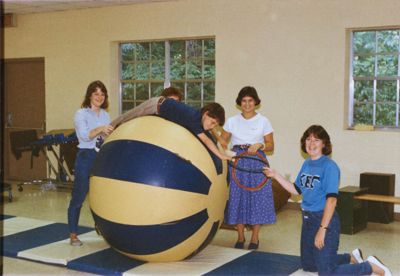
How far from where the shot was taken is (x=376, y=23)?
21.2ft

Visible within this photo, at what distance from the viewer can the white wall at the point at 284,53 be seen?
261 inches

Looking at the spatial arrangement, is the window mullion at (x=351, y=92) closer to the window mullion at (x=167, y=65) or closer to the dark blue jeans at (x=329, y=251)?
the window mullion at (x=167, y=65)

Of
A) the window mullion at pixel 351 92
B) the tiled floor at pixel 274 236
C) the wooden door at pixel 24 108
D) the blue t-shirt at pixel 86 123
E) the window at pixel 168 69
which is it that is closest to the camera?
the tiled floor at pixel 274 236

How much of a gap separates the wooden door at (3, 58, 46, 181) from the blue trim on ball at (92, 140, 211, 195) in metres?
5.41

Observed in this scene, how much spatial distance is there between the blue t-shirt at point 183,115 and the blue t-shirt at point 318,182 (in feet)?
2.84

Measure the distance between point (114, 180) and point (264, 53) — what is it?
363 centimetres

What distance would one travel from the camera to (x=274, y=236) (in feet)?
18.7

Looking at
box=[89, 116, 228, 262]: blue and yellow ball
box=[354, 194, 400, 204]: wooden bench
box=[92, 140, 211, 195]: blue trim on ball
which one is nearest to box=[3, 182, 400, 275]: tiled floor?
box=[354, 194, 400, 204]: wooden bench

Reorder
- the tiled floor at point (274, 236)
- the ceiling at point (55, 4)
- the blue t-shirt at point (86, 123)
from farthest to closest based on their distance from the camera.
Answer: the ceiling at point (55, 4), the blue t-shirt at point (86, 123), the tiled floor at point (274, 236)

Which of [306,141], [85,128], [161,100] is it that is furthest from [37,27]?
[306,141]

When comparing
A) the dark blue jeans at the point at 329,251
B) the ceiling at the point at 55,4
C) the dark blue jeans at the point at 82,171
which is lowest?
the dark blue jeans at the point at 329,251

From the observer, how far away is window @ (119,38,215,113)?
26.0 feet

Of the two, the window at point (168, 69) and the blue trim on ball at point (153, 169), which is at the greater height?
the window at point (168, 69)

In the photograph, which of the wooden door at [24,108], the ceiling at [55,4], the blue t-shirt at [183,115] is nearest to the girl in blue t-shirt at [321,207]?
the blue t-shirt at [183,115]
